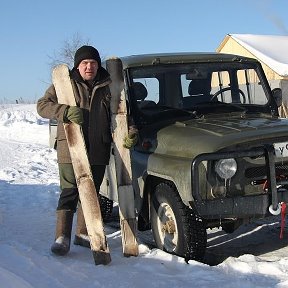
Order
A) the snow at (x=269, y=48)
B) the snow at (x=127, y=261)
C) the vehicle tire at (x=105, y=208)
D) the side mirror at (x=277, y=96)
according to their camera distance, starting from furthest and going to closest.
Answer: the snow at (x=269, y=48), the vehicle tire at (x=105, y=208), the side mirror at (x=277, y=96), the snow at (x=127, y=261)

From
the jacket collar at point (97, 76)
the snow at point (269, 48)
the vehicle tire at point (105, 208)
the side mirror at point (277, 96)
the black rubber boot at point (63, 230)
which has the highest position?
the snow at point (269, 48)

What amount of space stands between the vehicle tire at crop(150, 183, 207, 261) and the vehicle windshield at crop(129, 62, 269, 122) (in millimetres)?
1083

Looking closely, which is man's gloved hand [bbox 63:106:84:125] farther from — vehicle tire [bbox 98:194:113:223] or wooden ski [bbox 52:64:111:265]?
vehicle tire [bbox 98:194:113:223]

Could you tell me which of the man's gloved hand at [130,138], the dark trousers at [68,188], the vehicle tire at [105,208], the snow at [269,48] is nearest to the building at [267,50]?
the snow at [269,48]

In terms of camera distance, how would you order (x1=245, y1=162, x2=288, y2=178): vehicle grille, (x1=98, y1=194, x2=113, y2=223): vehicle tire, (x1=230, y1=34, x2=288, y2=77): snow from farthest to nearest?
(x1=230, y1=34, x2=288, y2=77): snow
(x1=98, y1=194, x2=113, y2=223): vehicle tire
(x1=245, y1=162, x2=288, y2=178): vehicle grille

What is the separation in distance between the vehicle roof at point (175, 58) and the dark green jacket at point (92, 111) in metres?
0.80

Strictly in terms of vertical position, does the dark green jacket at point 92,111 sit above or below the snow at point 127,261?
above

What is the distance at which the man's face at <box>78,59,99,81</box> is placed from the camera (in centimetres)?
475

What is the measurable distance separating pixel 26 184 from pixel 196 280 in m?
5.73

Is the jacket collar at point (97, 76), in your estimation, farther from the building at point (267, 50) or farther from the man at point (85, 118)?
the building at point (267, 50)

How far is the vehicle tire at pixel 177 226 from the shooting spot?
4.40 m

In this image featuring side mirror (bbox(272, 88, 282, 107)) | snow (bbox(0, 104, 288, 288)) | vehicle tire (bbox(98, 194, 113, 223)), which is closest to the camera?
snow (bbox(0, 104, 288, 288))

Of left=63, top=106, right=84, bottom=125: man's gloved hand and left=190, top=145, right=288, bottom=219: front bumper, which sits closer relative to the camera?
left=190, top=145, right=288, bottom=219: front bumper

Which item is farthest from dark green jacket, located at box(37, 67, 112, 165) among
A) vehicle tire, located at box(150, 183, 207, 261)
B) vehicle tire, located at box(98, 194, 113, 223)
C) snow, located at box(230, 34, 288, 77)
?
snow, located at box(230, 34, 288, 77)
